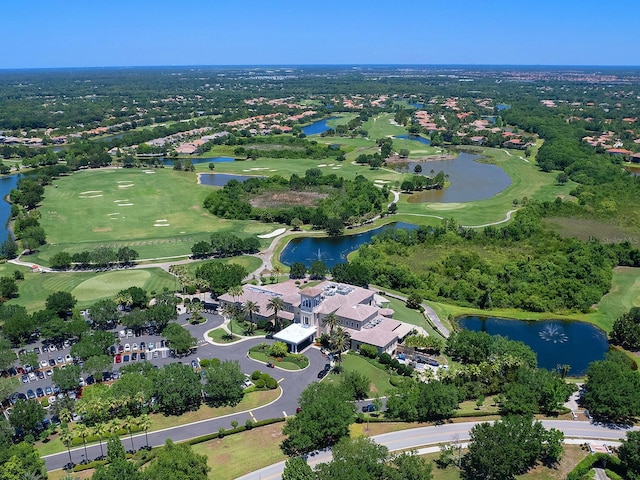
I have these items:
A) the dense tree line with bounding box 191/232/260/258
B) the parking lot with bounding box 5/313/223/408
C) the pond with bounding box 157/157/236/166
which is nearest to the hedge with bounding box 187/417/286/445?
the parking lot with bounding box 5/313/223/408

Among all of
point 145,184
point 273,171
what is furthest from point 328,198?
point 145,184

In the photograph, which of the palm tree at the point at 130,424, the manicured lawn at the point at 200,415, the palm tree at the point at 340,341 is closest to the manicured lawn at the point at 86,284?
the manicured lawn at the point at 200,415

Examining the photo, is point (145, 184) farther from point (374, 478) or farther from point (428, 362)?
point (374, 478)

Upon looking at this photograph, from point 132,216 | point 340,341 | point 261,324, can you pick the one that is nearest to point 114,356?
point 261,324

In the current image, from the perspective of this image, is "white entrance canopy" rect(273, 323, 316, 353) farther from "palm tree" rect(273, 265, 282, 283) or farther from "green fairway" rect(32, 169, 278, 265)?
"green fairway" rect(32, 169, 278, 265)

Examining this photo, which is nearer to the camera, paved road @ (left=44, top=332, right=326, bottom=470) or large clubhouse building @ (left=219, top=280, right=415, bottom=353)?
paved road @ (left=44, top=332, right=326, bottom=470)

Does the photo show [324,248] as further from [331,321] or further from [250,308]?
[331,321]

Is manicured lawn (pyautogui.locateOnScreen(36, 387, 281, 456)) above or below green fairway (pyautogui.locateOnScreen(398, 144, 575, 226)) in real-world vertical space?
below
